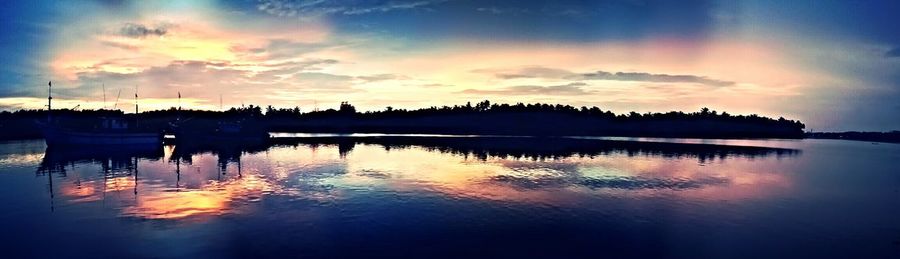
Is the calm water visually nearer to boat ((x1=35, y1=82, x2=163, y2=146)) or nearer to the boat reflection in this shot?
the boat reflection

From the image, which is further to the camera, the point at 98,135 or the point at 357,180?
the point at 98,135

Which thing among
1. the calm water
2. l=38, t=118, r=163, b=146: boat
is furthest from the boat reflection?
l=38, t=118, r=163, b=146: boat

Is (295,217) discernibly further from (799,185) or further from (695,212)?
(799,185)

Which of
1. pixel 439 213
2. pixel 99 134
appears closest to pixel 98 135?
pixel 99 134

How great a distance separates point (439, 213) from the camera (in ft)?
69.8

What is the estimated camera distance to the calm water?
52.2 ft

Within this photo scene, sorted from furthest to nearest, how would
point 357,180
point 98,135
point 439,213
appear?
point 98,135 < point 357,180 < point 439,213

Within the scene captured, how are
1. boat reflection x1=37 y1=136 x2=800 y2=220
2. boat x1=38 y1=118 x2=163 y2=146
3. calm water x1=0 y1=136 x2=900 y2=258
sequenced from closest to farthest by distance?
calm water x1=0 y1=136 x2=900 y2=258, boat reflection x1=37 y1=136 x2=800 y2=220, boat x1=38 y1=118 x2=163 y2=146

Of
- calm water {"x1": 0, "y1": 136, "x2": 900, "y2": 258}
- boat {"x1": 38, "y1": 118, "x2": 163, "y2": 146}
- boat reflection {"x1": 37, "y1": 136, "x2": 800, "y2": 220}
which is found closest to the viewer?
calm water {"x1": 0, "y1": 136, "x2": 900, "y2": 258}

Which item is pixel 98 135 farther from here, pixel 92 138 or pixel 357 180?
pixel 357 180

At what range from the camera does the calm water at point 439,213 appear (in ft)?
52.2

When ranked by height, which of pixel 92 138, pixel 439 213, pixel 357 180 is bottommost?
pixel 439 213

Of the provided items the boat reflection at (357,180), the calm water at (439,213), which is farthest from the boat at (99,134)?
the calm water at (439,213)

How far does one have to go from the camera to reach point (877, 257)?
15438 millimetres
